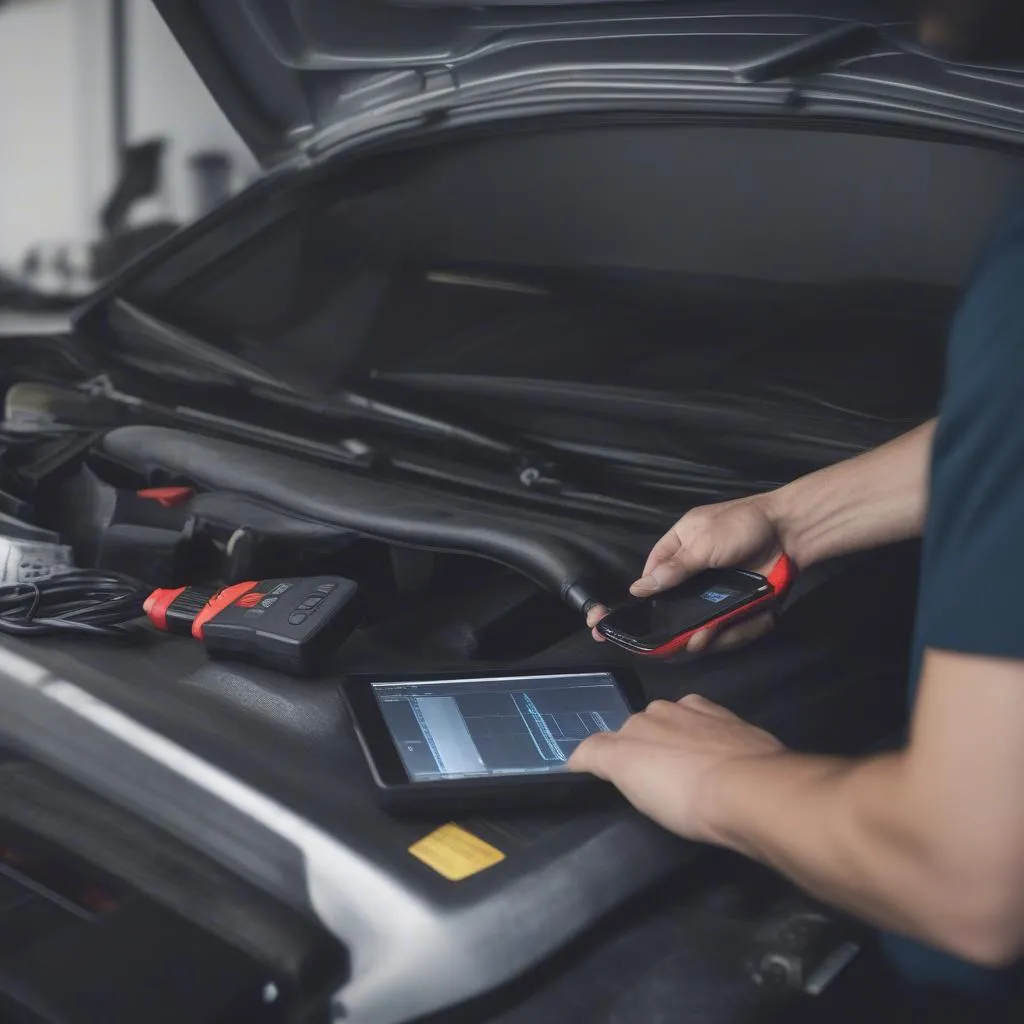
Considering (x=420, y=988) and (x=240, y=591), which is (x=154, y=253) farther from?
(x=420, y=988)

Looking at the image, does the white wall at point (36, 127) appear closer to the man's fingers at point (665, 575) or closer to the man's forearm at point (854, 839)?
the man's fingers at point (665, 575)

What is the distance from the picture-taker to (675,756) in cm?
74

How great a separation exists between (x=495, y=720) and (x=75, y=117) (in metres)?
4.59

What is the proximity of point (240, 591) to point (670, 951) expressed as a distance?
0.45 meters

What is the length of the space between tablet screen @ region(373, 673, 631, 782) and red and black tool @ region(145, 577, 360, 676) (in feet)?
0.25

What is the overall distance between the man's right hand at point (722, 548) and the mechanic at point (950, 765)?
22cm

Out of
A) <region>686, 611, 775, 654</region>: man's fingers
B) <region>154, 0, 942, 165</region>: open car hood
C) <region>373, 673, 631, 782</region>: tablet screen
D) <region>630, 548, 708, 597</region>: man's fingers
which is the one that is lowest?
<region>373, 673, 631, 782</region>: tablet screen

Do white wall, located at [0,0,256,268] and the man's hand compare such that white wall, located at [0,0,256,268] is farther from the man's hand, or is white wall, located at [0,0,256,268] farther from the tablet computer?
the man's hand

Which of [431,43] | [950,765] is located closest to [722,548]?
[950,765]

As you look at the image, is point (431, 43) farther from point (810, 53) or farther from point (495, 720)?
point (495, 720)

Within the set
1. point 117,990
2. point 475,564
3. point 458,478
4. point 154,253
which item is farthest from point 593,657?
point 154,253

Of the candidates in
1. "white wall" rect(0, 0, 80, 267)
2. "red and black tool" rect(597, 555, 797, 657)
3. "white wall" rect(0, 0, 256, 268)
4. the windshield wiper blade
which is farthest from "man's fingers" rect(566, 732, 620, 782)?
"white wall" rect(0, 0, 80, 267)

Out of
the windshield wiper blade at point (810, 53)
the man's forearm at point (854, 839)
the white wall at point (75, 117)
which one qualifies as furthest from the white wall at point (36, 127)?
the man's forearm at point (854, 839)

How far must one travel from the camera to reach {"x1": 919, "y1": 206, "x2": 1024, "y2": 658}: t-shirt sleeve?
21.6 inches
